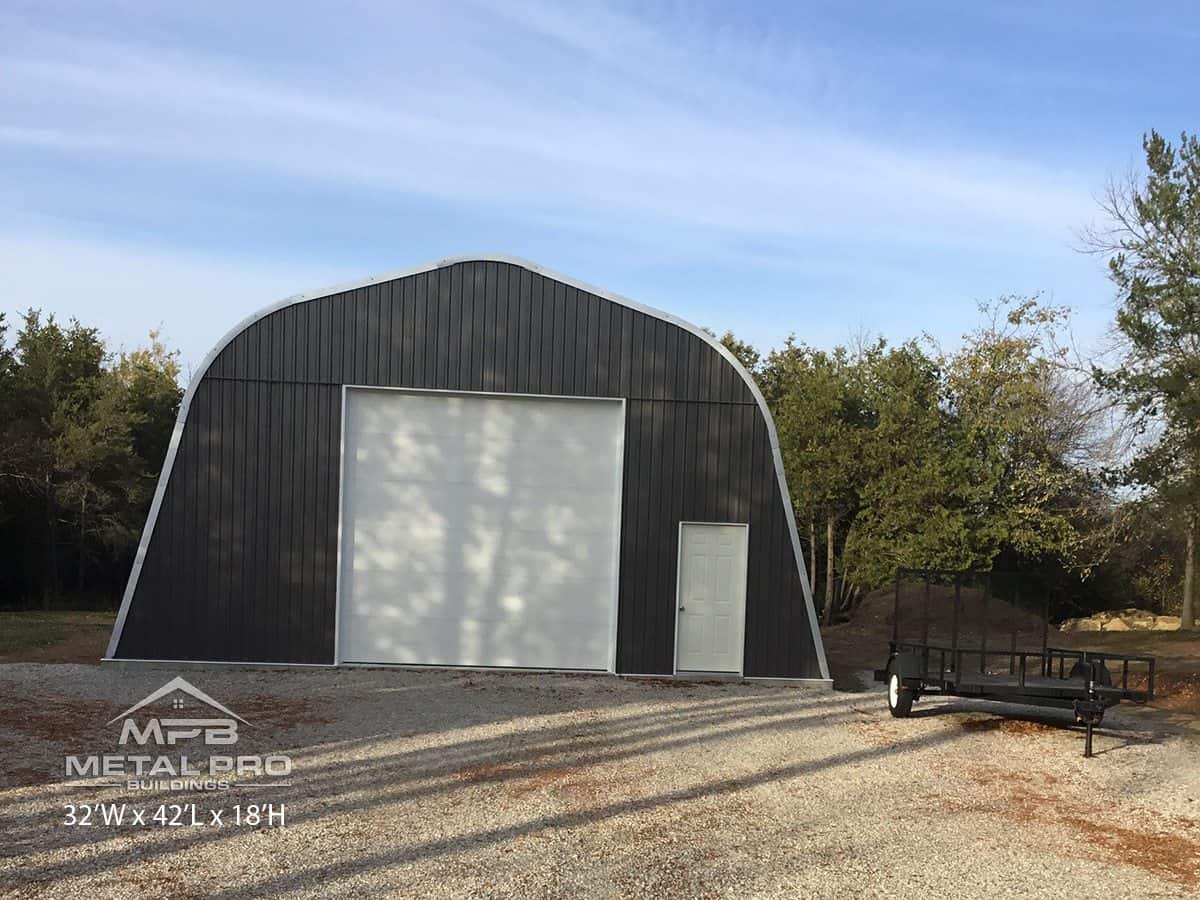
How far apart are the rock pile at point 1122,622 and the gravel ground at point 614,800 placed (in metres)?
14.6

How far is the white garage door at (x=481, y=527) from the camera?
12883mm

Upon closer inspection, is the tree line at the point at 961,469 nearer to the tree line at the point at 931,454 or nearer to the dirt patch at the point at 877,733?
the tree line at the point at 931,454

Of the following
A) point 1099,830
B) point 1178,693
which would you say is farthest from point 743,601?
point 1099,830

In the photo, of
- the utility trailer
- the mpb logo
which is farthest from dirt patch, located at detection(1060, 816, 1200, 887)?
the mpb logo

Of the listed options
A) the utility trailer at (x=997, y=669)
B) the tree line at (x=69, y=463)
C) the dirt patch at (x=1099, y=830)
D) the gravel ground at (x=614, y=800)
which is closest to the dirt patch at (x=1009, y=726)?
the gravel ground at (x=614, y=800)

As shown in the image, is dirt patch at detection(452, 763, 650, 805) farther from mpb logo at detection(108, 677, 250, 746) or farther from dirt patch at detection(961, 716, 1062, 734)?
dirt patch at detection(961, 716, 1062, 734)

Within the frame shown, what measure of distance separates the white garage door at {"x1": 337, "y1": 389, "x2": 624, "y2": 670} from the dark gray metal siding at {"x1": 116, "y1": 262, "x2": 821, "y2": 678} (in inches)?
11.1

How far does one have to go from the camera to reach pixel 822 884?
5547 millimetres

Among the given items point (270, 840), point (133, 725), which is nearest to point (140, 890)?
point (270, 840)

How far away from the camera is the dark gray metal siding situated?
12539mm

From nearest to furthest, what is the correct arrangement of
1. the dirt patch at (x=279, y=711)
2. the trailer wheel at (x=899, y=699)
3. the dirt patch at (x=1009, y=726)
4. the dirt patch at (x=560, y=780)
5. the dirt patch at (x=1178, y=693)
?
the dirt patch at (x=560, y=780)
the dirt patch at (x=279, y=711)
the dirt patch at (x=1009, y=726)
the trailer wheel at (x=899, y=699)
the dirt patch at (x=1178, y=693)

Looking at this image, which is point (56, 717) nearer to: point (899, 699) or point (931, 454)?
point (899, 699)

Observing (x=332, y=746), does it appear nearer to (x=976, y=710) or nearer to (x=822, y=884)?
(x=822, y=884)

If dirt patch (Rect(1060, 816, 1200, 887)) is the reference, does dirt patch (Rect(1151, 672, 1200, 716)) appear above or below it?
below
